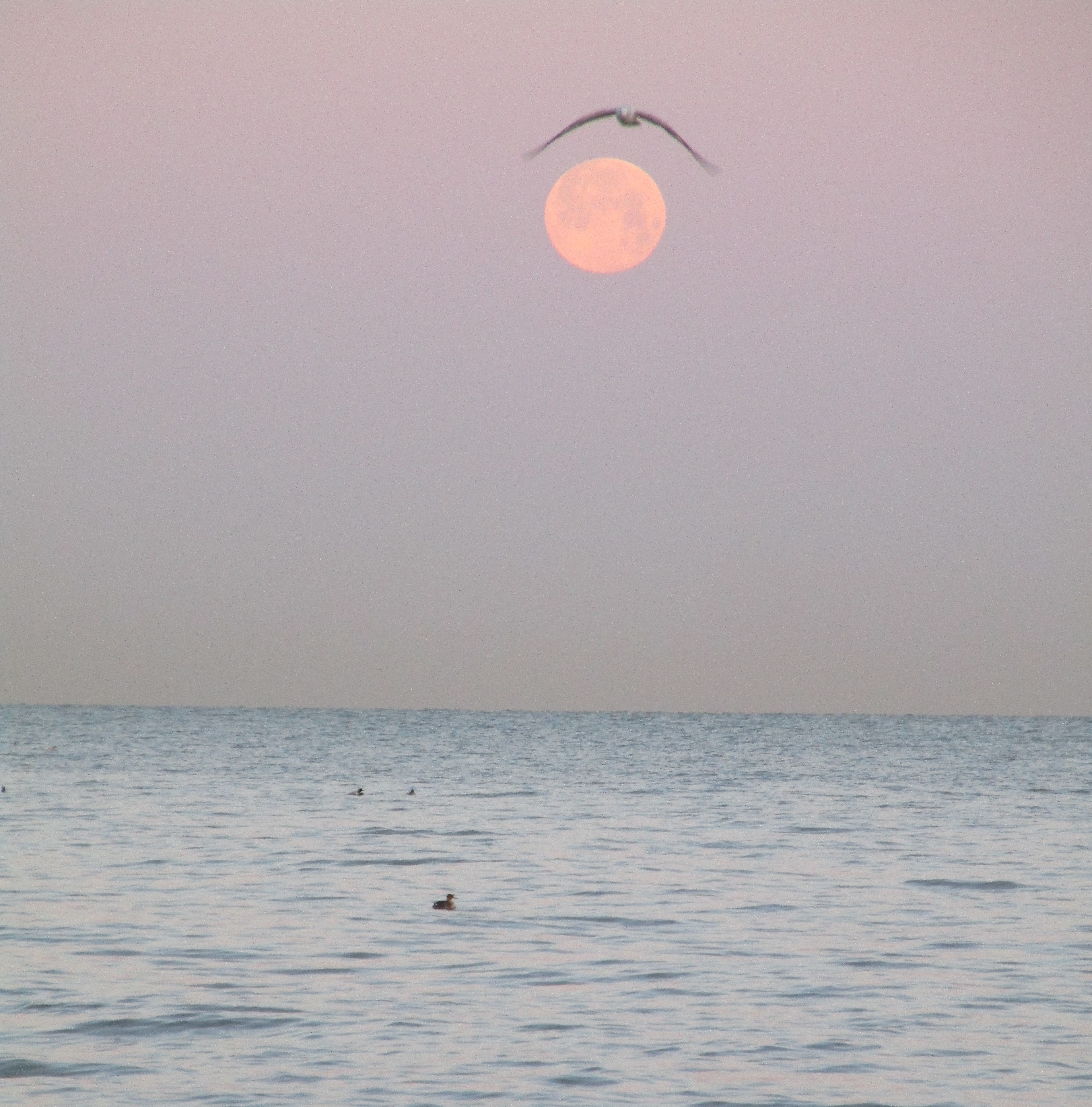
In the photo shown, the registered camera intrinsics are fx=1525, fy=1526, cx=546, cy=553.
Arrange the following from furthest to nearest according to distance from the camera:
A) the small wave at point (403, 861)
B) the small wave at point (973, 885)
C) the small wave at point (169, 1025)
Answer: the small wave at point (403, 861), the small wave at point (973, 885), the small wave at point (169, 1025)

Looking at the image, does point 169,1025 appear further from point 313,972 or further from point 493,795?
point 493,795

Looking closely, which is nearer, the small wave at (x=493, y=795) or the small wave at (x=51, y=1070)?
the small wave at (x=51, y=1070)

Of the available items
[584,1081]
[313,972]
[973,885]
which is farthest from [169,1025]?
[973,885]

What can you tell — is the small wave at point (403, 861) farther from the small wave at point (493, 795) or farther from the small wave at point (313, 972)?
the small wave at point (493, 795)

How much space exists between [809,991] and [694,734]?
11646 centimetres

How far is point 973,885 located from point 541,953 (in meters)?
10.4

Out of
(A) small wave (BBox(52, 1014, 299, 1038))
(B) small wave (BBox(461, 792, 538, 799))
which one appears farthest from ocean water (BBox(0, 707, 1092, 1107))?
(B) small wave (BBox(461, 792, 538, 799))

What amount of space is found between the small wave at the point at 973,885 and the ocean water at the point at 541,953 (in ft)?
0.52

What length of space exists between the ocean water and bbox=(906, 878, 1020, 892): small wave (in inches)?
6.2

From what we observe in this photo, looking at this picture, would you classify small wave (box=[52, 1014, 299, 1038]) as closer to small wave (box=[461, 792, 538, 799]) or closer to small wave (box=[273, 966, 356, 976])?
small wave (box=[273, 966, 356, 976])

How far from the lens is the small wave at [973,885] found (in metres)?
26.2

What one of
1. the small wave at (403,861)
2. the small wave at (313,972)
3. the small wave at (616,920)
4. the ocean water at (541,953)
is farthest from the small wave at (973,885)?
the small wave at (313,972)

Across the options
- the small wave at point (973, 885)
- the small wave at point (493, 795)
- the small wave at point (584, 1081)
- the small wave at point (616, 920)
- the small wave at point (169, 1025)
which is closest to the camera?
the small wave at point (584, 1081)

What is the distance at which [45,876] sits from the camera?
25.9m
